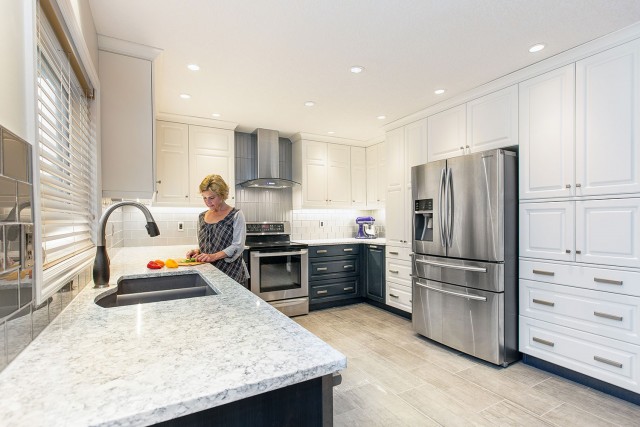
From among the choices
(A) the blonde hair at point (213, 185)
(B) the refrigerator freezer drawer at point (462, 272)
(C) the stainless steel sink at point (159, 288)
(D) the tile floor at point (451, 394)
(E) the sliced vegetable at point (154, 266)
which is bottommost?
(D) the tile floor at point (451, 394)

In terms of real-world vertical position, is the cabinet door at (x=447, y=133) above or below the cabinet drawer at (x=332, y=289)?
above

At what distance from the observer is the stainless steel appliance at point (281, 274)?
362cm

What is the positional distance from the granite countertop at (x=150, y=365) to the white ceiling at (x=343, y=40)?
1.67 meters

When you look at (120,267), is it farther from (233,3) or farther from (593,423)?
(593,423)

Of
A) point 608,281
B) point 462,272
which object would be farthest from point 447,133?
point 608,281

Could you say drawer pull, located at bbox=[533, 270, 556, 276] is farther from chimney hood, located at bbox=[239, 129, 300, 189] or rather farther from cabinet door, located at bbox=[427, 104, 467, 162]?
chimney hood, located at bbox=[239, 129, 300, 189]

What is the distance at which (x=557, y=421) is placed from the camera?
1812 millimetres

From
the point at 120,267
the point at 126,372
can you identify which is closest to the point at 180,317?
the point at 126,372

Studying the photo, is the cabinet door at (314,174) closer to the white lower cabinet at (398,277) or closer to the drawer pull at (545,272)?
the white lower cabinet at (398,277)

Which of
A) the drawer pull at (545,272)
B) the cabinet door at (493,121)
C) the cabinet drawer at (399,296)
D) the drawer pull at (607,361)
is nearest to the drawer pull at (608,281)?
the drawer pull at (545,272)

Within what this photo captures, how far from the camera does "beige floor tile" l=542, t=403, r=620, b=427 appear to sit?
1785 mm

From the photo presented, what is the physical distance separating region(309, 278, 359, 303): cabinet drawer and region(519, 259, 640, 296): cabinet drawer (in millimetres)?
2158

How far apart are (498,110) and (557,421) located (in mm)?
2241

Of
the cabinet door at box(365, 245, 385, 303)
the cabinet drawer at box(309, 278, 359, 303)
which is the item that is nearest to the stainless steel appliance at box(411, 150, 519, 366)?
the cabinet door at box(365, 245, 385, 303)
